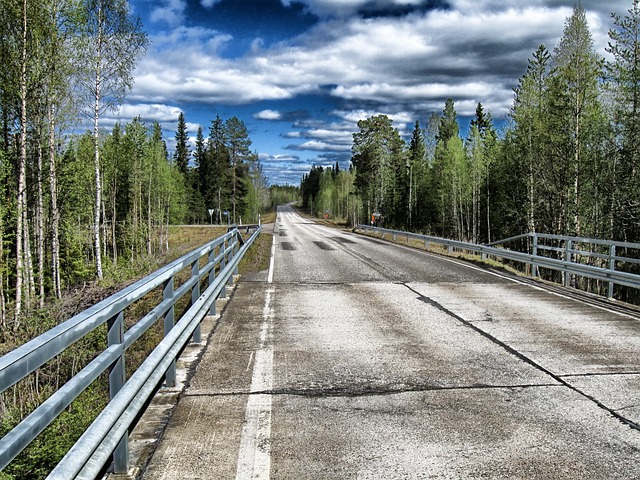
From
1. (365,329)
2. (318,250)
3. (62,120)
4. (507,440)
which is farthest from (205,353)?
(62,120)

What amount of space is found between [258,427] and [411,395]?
5.07 ft

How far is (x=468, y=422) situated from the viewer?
14.2ft

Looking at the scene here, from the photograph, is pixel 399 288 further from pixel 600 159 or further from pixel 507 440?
pixel 600 159

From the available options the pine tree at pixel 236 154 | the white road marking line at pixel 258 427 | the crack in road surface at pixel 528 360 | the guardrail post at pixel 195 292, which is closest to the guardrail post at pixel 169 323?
the white road marking line at pixel 258 427

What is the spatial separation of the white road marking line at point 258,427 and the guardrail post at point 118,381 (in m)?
0.74

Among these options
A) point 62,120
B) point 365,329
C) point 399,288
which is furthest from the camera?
point 62,120

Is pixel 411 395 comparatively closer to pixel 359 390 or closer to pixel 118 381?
pixel 359 390

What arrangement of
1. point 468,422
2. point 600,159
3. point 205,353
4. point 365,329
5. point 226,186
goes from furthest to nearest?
1. point 226,186
2. point 600,159
3. point 365,329
4. point 205,353
5. point 468,422

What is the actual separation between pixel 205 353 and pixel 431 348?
2787mm

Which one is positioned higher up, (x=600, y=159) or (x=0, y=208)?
(x=600, y=159)

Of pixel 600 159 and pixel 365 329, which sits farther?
pixel 600 159

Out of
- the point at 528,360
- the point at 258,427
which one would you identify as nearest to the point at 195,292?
the point at 258,427

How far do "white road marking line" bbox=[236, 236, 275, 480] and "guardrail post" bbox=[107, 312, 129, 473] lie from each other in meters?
0.74

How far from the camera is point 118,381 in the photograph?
3434 mm
